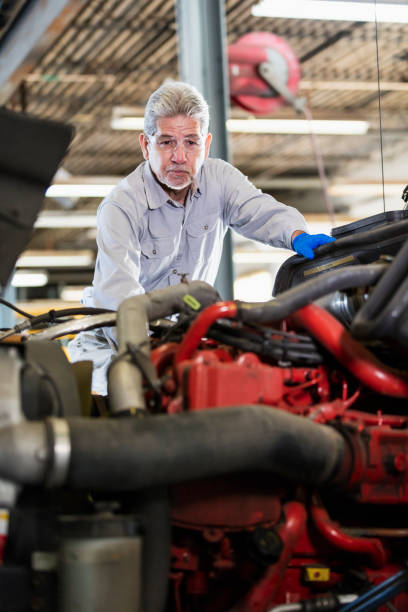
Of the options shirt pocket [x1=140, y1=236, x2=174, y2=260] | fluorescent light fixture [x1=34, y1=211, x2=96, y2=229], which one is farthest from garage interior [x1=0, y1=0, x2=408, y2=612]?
fluorescent light fixture [x1=34, y1=211, x2=96, y2=229]

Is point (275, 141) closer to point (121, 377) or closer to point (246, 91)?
point (246, 91)

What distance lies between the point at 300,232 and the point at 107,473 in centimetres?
152

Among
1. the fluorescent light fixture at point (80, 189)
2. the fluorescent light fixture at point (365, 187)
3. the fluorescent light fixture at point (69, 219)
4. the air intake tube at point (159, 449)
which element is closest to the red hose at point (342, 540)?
the air intake tube at point (159, 449)

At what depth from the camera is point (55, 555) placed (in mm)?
1367

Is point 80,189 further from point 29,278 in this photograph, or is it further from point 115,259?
point 115,259

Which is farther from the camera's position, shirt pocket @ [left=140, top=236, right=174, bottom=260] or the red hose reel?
the red hose reel

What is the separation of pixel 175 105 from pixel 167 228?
0.45 m

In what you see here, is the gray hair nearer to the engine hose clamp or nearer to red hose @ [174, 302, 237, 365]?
red hose @ [174, 302, 237, 365]

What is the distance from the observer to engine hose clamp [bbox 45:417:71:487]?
1234 millimetres

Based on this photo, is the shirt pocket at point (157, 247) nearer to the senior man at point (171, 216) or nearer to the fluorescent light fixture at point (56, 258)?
the senior man at point (171, 216)

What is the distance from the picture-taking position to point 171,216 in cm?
279

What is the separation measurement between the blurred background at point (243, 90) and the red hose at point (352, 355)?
2.50 metres

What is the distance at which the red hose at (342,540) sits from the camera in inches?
63.0

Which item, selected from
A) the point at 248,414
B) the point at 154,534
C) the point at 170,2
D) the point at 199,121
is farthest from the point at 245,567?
the point at 170,2
